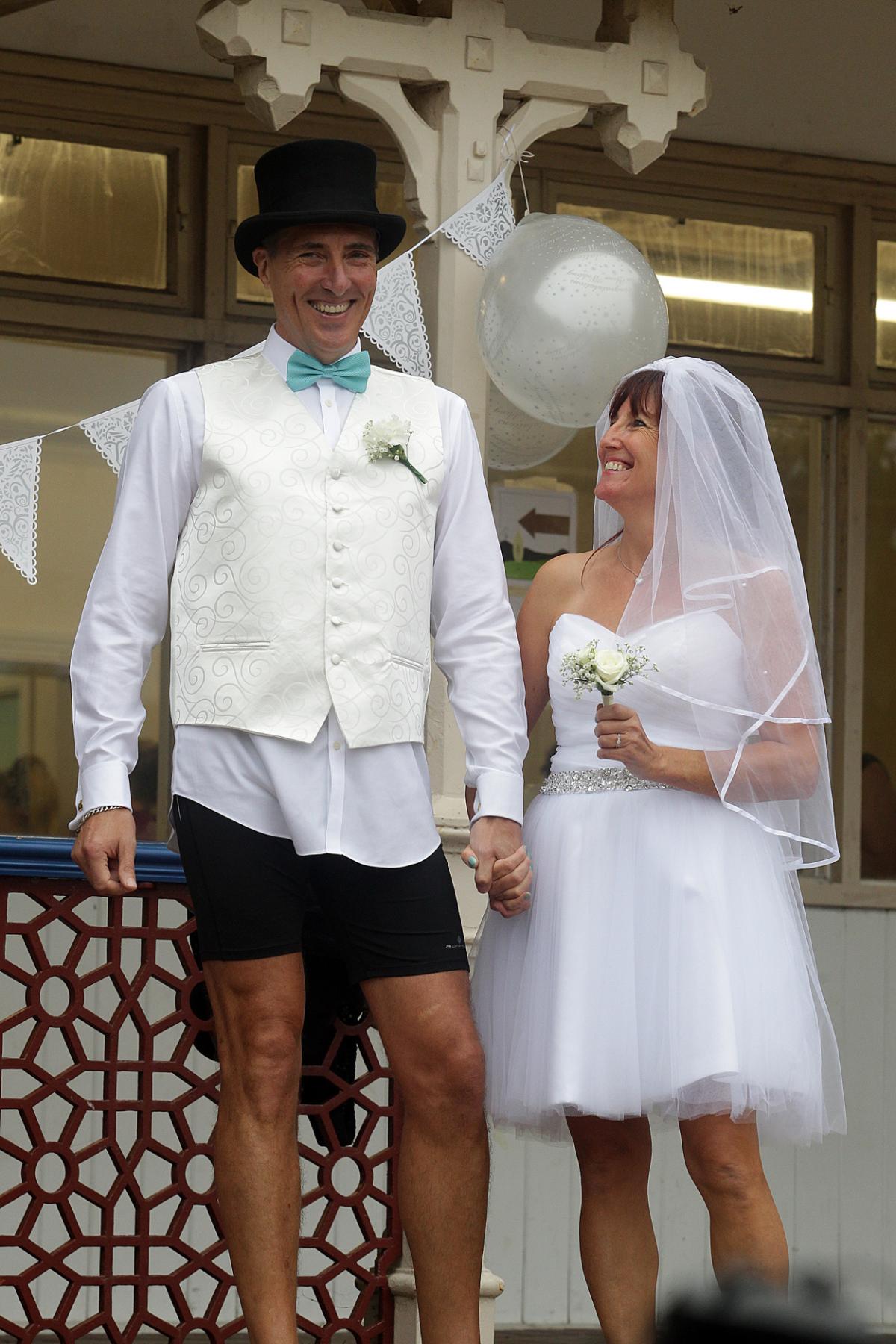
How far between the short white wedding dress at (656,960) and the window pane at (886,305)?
Answer: 3.57 m

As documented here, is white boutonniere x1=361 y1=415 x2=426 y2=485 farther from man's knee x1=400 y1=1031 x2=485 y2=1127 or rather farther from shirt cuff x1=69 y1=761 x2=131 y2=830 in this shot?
man's knee x1=400 y1=1031 x2=485 y2=1127

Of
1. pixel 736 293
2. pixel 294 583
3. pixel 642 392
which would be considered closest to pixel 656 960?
pixel 294 583

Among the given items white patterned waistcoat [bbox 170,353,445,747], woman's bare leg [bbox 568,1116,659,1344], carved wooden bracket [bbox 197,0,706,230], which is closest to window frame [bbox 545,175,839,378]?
carved wooden bracket [bbox 197,0,706,230]

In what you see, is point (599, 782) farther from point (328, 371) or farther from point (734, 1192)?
point (328, 371)

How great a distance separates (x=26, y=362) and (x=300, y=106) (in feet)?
6.84

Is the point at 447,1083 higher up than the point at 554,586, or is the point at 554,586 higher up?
the point at 554,586

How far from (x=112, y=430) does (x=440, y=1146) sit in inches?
68.7

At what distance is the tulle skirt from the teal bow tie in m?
0.76

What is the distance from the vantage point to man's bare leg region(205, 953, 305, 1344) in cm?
264

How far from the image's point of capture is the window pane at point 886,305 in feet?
20.6

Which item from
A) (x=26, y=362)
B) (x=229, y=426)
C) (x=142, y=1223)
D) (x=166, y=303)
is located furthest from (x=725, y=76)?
(x=142, y=1223)

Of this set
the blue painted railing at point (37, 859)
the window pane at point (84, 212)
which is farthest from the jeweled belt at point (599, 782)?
the window pane at point (84, 212)

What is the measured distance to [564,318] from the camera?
3748mm

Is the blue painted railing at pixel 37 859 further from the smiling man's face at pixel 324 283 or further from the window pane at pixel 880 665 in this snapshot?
the window pane at pixel 880 665
